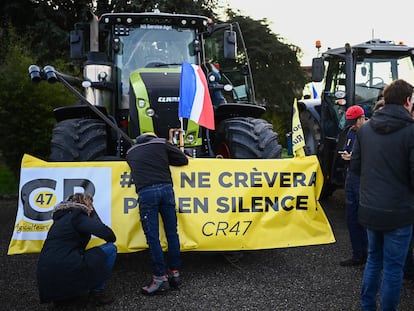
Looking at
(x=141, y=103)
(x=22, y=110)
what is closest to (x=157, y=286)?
(x=141, y=103)

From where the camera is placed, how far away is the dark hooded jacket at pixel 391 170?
3.64 meters

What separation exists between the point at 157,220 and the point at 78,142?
5.48 ft

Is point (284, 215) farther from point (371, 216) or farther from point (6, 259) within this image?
point (6, 259)

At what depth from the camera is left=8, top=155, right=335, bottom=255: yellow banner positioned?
5.22 meters

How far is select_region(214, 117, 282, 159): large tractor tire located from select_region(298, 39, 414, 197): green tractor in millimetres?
1628

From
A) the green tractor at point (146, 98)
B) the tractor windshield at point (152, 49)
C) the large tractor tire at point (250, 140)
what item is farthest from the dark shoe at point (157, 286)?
the tractor windshield at point (152, 49)

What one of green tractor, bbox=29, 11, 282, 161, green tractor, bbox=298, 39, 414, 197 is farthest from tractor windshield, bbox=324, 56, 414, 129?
green tractor, bbox=29, 11, 282, 161

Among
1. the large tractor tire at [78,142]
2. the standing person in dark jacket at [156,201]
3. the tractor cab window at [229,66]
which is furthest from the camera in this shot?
the tractor cab window at [229,66]

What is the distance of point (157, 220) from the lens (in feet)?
16.0

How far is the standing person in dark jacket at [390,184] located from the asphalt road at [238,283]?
774mm

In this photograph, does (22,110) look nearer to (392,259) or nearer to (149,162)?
(149,162)

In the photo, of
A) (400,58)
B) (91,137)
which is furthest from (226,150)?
(400,58)

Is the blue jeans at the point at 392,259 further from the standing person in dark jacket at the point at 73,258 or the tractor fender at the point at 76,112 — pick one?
the tractor fender at the point at 76,112

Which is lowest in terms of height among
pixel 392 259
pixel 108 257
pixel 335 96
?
pixel 108 257
